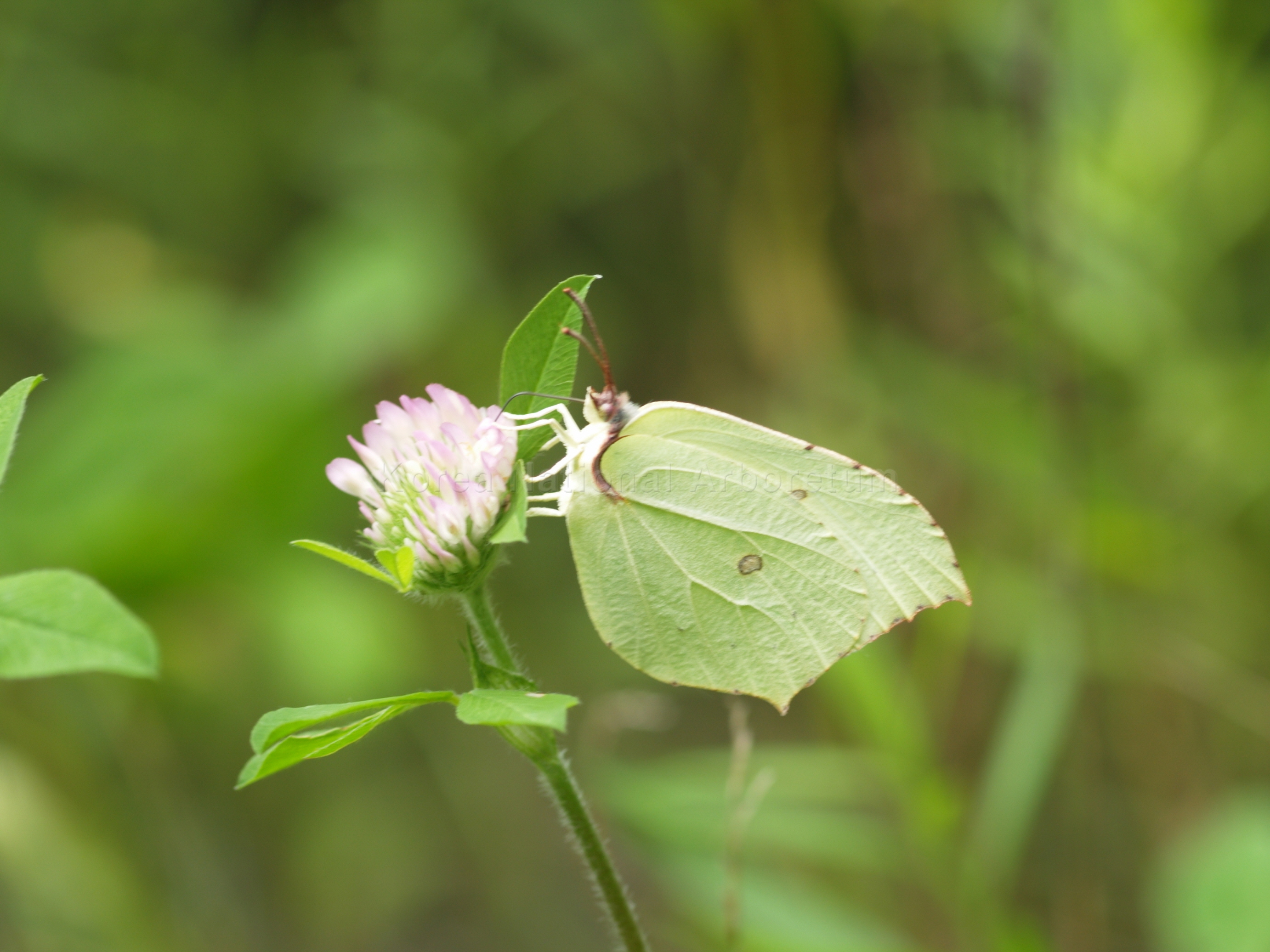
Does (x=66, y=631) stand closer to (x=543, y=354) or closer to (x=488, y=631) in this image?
(x=488, y=631)

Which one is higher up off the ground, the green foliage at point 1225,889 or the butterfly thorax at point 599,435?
the butterfly thorax at point 599,435

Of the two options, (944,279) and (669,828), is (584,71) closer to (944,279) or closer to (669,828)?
(944,279)

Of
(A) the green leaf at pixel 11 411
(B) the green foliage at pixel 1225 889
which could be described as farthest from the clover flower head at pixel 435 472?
(B) the green foliage at pixel 1225 889

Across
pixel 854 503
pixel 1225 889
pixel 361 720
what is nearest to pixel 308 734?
pixel 361 720

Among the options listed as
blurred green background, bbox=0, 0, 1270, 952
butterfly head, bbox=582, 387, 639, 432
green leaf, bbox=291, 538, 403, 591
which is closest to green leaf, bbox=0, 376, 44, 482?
green leaf, bbox=291, 538, 403, 591

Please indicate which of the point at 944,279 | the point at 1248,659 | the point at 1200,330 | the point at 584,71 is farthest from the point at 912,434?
the point at 584,71

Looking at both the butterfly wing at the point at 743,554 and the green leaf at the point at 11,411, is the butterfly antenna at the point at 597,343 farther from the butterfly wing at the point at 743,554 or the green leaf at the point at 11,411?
the green leaf at the point at 11,411
